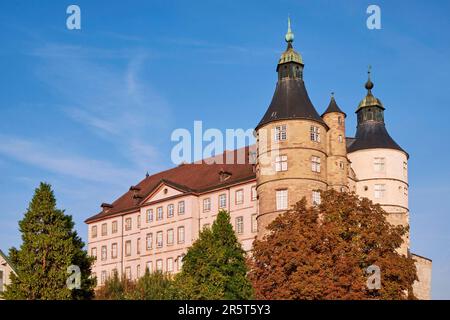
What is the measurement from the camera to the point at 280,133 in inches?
2665

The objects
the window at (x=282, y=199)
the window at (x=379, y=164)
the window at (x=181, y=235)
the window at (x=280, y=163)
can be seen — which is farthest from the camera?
the window at (x=181, y=235)

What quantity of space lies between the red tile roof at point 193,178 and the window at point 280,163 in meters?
8.56

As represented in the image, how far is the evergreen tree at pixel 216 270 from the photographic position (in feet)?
159

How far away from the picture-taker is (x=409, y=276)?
169ft

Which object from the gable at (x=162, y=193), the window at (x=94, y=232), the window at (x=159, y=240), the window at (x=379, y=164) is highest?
the window at (x=379, y=164)

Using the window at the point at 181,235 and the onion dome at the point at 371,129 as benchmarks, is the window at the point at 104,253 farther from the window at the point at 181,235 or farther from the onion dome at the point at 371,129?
the onion dome at the point at 371,129

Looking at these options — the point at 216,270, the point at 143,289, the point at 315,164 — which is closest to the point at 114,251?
the point at 315,164

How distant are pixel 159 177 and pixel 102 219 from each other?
8.10m

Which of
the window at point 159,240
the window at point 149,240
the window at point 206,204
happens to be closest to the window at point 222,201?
the window at point 206,204

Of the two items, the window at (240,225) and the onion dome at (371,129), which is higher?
the onion dome at (371,129)

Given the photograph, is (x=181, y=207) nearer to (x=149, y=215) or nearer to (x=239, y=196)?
(x=149, y=215)

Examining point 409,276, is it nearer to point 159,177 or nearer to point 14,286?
point 14,286

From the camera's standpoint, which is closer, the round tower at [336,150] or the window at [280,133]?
the window at [280,133]

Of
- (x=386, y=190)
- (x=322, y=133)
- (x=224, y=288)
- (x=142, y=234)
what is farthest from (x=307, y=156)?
(x=142, y=234)
